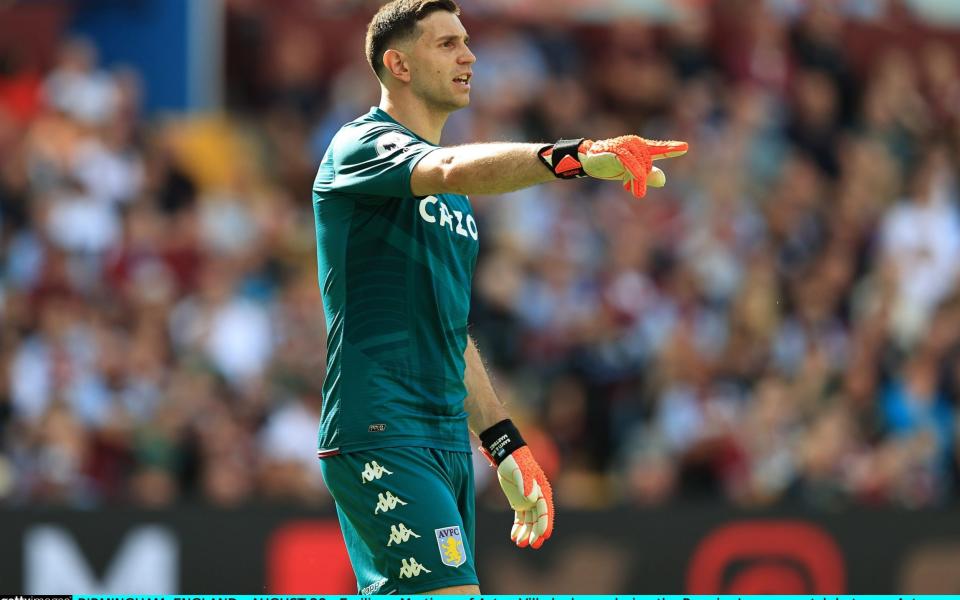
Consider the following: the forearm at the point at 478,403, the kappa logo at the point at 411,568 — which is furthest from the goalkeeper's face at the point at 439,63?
the kappa logo at the point at 411,568

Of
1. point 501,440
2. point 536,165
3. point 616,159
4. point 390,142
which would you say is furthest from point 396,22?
point 501,440

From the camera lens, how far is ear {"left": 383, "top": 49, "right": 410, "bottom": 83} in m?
6.11

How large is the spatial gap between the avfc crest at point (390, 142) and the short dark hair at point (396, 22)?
0.52 metres

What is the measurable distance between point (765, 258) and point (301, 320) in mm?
4248

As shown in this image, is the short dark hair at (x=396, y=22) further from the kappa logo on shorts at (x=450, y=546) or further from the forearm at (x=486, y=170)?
the kappa logo on shorts at (x=450, y=546)

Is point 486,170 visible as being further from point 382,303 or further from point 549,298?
point 549,298

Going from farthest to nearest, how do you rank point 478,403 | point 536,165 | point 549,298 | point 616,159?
point 549,298
point 478,403
point 536,165
point 616,159

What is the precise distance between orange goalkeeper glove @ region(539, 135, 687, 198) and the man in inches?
7.7

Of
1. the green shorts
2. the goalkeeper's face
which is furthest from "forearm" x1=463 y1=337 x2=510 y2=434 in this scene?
the goalkeeper's face

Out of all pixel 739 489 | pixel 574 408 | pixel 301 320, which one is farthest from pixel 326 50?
pixel 739 489

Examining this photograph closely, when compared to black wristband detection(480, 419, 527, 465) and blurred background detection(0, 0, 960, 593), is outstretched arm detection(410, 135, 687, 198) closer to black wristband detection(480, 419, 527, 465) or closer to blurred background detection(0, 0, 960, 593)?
black wristband detection(480, 419, 527, 465)

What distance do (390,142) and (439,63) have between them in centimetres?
53

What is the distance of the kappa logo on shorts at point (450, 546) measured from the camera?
562 cm

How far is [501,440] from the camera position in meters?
6.31
